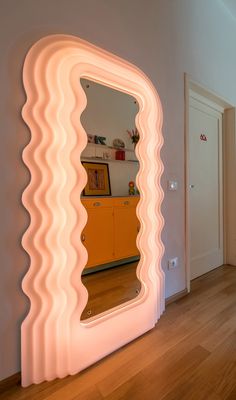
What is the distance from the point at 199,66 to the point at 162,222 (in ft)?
5.51

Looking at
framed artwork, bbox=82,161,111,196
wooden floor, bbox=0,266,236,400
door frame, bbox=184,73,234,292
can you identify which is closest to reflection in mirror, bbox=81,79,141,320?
framed artwork, bbox=82,161,111,196

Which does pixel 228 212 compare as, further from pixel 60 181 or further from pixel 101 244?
pixel 60 181

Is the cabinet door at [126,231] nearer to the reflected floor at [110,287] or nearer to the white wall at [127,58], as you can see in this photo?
the reflected floor at [110,287]

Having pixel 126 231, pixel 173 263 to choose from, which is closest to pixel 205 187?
pixel 173 263

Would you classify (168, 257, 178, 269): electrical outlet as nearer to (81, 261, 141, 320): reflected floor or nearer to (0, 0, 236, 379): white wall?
(0, 0, 236, 379): white wall

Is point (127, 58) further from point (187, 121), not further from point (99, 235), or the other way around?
point (99, 235)

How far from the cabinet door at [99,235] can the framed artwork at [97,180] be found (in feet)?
0.37

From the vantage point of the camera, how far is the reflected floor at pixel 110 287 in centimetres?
141

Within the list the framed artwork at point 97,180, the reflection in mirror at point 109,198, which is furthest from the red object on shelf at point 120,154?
the framed artwork at point 97,180

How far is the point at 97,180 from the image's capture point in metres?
1.52

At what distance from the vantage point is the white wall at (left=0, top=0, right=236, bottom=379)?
1.05 metres

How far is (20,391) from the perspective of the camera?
1.06m

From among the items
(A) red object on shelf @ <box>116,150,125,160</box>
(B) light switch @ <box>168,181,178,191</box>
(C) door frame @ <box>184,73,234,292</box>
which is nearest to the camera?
(A) red object on shelf @ <box>116,150,125,160</box>

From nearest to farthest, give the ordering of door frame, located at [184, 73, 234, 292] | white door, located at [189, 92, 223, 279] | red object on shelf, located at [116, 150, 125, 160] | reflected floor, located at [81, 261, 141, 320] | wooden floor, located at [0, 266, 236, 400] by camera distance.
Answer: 1. wooden floor, located at [0, 266, 236, 400]
2. reflected floor, located at [81, 261, 141, 320]
3. red object on shelf, located at [116, 150, 125, 160]
4. door frame, located at [184, 73, 234, 292]
5. white door, located at [189, 92, 223, 279]
